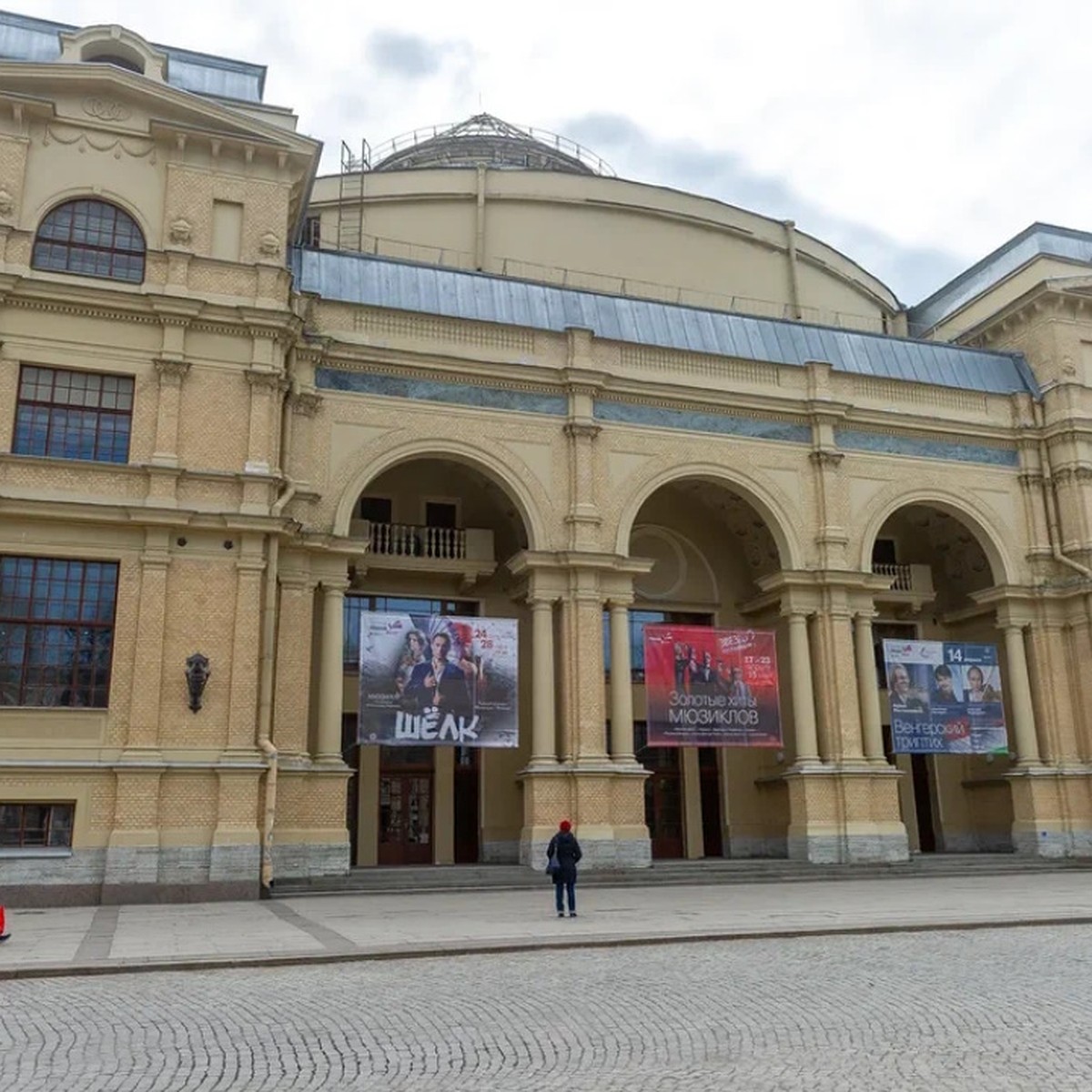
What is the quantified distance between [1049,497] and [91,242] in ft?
81.0

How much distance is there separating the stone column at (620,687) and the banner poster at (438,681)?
242 cm

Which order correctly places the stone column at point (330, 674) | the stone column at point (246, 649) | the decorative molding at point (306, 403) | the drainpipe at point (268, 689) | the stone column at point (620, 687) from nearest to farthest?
the drainpipe at point (268, 689), the stone column at point (246, 649), the stone column at point (330, 674), the decorative molding at point (306, 403), the stone column at point (620, 687)

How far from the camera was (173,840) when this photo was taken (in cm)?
1959

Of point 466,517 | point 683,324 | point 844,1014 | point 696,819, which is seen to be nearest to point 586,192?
point 683,324

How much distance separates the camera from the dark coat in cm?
1627

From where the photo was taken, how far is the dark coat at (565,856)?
53.4ft

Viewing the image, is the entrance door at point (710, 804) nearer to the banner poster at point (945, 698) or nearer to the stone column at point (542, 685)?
the banner poster at point (945, 698)

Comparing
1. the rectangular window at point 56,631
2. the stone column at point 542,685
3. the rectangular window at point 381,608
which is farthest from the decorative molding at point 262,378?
the stone column at point 542,685

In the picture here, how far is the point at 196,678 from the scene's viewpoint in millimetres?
20219

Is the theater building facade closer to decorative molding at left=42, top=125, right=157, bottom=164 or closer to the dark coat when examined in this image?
decorative molding at left=42, top=125, right=157, bottom=164

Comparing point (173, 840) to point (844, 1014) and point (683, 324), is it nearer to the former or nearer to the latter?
point (844, 1014)

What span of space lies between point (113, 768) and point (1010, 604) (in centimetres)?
2225

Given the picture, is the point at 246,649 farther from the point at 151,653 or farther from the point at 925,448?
the point at 925,448

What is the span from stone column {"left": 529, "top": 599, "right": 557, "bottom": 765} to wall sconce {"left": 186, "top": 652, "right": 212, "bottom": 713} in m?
7.45
